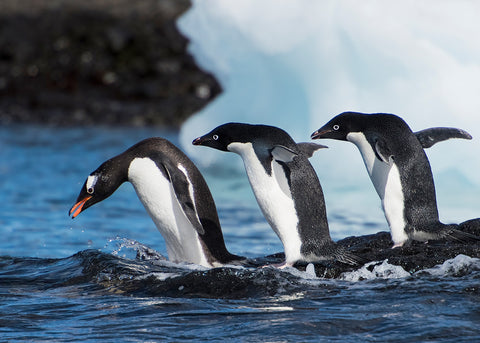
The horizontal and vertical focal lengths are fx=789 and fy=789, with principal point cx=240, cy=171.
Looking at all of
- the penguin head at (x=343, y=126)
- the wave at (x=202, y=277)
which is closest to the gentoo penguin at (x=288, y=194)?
the wave at (x=202, y=277)

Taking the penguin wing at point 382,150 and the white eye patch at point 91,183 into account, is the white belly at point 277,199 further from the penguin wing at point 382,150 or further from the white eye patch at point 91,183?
the white eye patch at point 91,183

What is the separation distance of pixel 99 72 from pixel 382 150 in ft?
50.1

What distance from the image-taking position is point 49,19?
71.0ft

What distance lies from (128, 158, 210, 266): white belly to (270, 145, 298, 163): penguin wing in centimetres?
73

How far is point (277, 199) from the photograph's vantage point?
4699mm

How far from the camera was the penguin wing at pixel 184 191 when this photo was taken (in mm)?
4625

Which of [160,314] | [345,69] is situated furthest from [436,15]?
[160,314]

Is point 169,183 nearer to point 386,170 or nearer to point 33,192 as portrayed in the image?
point 386,170

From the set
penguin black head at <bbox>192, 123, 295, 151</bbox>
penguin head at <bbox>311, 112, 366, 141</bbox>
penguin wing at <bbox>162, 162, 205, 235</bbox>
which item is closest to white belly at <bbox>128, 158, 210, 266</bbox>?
penguin wing at <bbox>162, 162, 205, 235</bbox>

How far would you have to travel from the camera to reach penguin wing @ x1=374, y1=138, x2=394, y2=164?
15.5 feet

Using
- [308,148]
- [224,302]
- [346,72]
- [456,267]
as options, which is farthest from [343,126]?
[346,72]

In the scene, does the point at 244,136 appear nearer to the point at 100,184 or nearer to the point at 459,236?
the point at 100,184

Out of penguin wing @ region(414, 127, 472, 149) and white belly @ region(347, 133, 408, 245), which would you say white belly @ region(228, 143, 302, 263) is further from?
penguin wing @ region(414, 127, 472, 149)

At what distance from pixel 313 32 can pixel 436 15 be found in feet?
5.27
